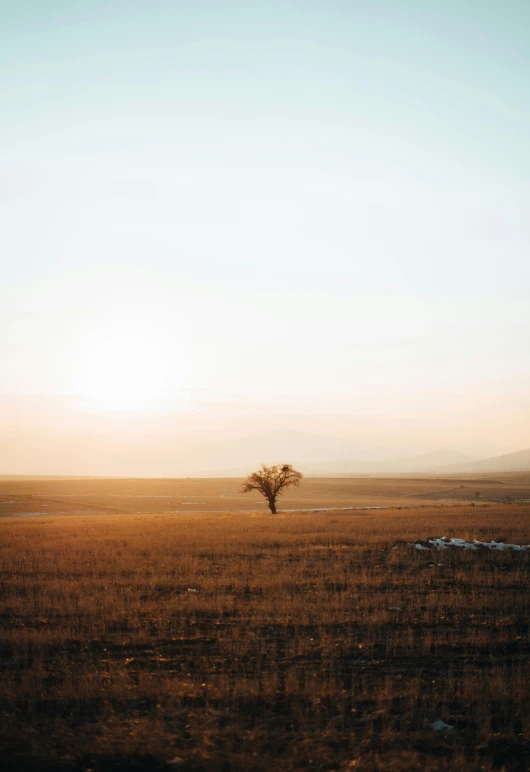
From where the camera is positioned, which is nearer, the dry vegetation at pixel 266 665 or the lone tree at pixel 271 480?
the dry vegetation at pixel 266 665

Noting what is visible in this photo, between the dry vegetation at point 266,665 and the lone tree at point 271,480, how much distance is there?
40.2 metres

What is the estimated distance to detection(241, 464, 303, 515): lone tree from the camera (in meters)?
63.0

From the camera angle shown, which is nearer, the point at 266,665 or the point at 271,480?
the point at 266,665

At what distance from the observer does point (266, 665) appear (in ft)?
36.4

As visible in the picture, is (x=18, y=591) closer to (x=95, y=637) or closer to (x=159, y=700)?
(x=95, y=637)

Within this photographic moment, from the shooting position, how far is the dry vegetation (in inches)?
312

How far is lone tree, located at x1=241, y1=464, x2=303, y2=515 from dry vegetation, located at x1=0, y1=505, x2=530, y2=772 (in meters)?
40.2

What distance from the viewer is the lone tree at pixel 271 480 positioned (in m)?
63.0

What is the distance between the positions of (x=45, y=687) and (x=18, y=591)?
9055mm

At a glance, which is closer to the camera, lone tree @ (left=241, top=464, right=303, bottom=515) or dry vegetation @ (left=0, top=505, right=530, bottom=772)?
dry vegetation @ (left=0, top=505, right=530, bottom=772)

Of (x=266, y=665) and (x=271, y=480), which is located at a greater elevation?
(x=271, y=480)

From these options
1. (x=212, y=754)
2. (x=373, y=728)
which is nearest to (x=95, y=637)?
(x=212, y=754)

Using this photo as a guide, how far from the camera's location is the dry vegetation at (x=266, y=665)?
792cm

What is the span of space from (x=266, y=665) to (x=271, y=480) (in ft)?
177
